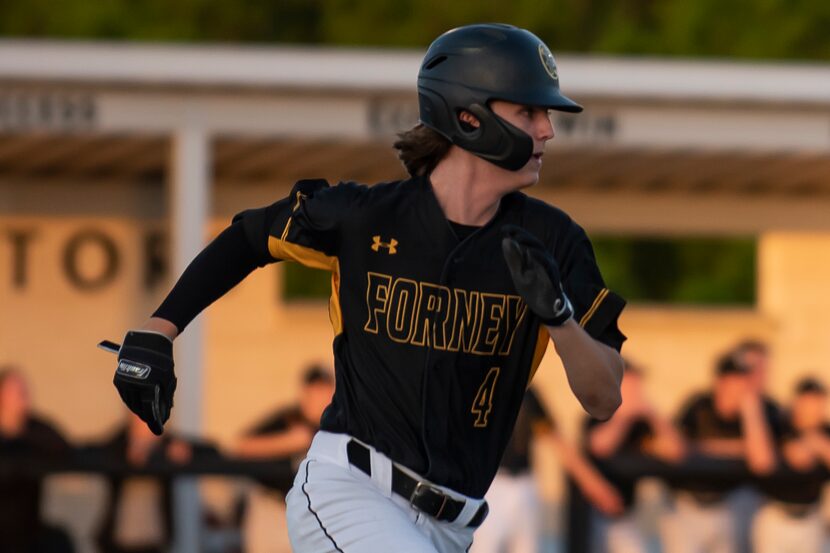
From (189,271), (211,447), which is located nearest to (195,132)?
(211,447)

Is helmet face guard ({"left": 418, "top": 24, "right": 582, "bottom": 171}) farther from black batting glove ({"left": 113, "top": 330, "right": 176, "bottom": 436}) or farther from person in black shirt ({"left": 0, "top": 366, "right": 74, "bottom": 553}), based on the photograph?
person in black shirt ({"left": 0, "top": 366, "right": 74, "bottom": 553})

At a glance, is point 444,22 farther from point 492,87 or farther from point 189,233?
point 492,87

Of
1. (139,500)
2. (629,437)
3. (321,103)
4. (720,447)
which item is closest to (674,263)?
(321,103)

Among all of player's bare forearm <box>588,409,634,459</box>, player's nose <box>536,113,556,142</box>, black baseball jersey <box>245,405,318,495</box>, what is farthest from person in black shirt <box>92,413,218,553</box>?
player's nose <box>536,113,556,142</box>

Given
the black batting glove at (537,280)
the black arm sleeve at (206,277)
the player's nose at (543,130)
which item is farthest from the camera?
the black arm sleeve at (206,277)

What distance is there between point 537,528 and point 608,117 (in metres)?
3.79

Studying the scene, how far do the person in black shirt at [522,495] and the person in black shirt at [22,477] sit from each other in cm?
232

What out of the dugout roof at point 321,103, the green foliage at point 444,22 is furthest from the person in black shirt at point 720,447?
the green foliage at point 444,22

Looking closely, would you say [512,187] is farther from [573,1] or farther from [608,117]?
[573,1]

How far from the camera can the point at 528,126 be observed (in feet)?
13.7

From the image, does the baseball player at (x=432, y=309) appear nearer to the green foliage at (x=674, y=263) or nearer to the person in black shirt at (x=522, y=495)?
the person in black shirt at (x=522, y=495)

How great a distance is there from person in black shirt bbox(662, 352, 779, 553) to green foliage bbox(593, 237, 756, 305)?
745 inches

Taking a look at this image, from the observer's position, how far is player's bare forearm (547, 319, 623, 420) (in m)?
3.84

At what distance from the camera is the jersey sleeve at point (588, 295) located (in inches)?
160
